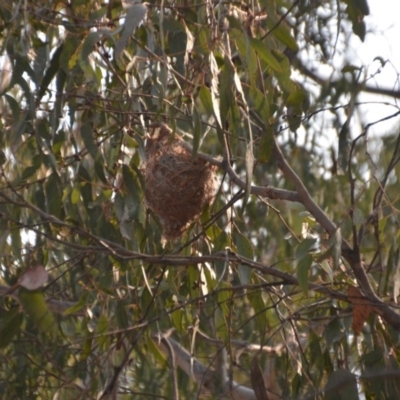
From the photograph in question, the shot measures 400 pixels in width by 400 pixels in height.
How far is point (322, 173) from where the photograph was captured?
493 cm

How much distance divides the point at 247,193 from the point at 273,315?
4.51 ft

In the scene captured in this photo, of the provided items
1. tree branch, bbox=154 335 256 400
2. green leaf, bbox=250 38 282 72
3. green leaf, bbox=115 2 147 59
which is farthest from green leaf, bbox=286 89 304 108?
tree branch, bbox=154 335 256 400

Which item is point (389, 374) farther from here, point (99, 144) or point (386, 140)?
point (386, 140)

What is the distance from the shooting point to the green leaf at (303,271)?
204cm

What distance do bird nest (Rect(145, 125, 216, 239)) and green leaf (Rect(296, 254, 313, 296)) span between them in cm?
53

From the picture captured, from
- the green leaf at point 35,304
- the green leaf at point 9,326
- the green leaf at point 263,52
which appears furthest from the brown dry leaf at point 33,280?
the green leaf at point 263,52

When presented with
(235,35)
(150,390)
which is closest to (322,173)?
(150,390)

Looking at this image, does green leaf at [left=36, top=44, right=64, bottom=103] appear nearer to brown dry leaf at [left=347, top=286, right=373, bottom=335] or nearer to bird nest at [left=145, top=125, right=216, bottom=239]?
bird nest at [left=145, top=125, right=216, bottom=239]

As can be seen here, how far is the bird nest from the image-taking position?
2533 millimetres

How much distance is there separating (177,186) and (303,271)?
57 centimetres

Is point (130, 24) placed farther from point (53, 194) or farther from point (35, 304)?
point (53, 194)

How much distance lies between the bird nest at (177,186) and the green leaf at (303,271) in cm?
53

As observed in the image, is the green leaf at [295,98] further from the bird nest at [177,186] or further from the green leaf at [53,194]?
the green leaf at [53,194]

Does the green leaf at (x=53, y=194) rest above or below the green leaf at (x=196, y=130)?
above
